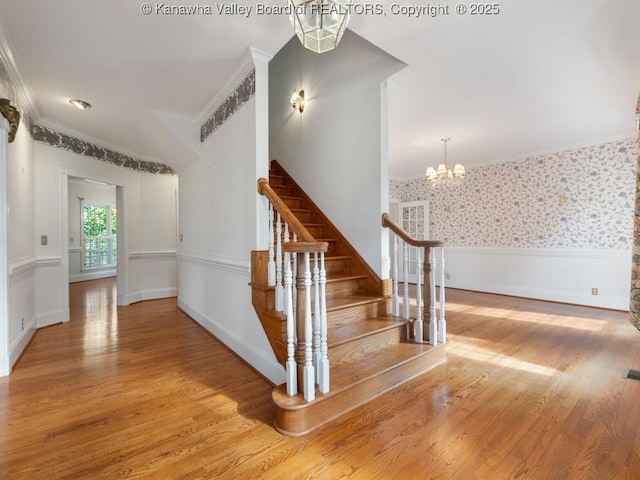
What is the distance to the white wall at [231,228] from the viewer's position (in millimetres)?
2332

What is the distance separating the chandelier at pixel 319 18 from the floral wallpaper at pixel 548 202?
15.2ft

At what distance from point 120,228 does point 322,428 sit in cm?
462

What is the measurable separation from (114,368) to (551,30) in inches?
169

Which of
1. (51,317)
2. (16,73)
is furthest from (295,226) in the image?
(51,317)

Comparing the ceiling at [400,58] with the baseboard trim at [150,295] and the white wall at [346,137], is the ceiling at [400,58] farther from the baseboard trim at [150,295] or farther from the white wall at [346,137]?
the baseboard trim at [150,295]

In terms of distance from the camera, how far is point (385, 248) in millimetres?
2889

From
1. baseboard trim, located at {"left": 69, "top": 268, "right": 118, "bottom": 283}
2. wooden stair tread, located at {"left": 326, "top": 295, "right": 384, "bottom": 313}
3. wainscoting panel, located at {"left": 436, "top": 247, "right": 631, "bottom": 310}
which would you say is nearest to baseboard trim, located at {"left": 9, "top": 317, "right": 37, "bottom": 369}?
wooden stair tread, located at {"left": 326, "top": 295, "right": 384, "bottom": 313}

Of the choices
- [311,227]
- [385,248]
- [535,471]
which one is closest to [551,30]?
[385,248]

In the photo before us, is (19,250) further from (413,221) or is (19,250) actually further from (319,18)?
(413,221)

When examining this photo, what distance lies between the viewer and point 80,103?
3102mm

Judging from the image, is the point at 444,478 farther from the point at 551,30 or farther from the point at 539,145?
the point at 539,145

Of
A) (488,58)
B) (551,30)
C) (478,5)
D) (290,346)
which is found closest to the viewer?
(290,346)

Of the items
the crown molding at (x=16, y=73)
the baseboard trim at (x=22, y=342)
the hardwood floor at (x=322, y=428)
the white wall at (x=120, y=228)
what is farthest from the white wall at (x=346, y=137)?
the baseboard trim at (x=22, y=342)

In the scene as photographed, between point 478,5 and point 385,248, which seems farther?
point 385,248
